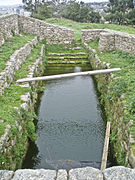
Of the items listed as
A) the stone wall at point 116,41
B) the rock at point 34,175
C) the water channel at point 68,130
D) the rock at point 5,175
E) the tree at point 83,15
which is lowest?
the water channel at point 68,130

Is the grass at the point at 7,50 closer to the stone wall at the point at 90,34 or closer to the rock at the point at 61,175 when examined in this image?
the stone wall at the point at 90,34

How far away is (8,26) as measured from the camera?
1692 centimetres

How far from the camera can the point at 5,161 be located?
5.75 metres

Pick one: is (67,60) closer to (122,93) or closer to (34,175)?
(122,93)

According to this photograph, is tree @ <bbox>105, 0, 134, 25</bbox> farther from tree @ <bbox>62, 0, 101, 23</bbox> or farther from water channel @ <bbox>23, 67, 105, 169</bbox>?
water channel @ <bbox>23, 67, 105, 169</bbox>

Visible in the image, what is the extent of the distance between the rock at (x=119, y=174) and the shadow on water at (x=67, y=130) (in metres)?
2.67

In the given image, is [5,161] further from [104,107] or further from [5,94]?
[104,107]

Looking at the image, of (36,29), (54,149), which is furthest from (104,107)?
(36,29)

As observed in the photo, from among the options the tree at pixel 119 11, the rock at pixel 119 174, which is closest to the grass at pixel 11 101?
the rock at pixel 119 174

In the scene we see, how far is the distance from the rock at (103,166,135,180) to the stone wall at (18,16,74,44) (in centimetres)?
1696

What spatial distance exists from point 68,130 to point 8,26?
11.6 m

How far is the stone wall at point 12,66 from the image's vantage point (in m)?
9.14

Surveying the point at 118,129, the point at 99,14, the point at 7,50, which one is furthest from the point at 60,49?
the point at 99,14

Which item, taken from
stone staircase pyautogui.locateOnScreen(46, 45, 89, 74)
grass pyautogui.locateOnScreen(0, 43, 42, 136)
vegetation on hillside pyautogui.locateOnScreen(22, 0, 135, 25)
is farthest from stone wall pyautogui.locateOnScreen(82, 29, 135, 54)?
vegetation on hillside pyautogui.locateOnScreen(22, 0, 135, 25)
